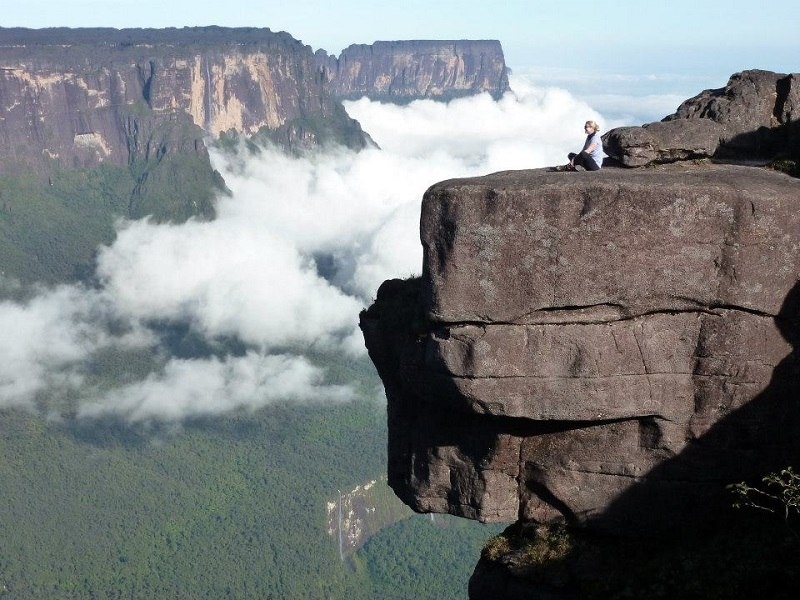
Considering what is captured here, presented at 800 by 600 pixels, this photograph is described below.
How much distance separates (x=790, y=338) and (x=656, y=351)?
1949 mm

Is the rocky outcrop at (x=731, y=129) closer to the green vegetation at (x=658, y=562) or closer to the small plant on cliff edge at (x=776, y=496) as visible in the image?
the small plant on cliff edge at (x=776, y=496)

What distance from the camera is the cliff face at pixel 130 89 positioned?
14488 centimetres

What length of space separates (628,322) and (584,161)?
9.28 ft

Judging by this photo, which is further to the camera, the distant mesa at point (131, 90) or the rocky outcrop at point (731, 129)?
the distant mesa at point (131, 90)

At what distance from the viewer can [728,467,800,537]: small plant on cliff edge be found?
485 inches

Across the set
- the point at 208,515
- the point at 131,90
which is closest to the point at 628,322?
the point at 208,515

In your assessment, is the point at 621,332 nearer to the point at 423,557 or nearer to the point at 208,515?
the point at 423,557

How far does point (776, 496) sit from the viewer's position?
1257 cm

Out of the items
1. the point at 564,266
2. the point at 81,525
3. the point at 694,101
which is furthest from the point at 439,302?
the point at 81,525

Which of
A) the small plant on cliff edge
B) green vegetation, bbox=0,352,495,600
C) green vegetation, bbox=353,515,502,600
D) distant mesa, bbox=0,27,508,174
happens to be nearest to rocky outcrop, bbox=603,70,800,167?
the small plant on cliff edge

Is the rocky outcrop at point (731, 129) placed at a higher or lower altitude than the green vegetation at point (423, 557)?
higher

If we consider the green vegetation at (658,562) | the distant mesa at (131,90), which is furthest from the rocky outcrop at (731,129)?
the distant mesa at (131,90)

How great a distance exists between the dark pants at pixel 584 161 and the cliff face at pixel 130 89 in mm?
138710

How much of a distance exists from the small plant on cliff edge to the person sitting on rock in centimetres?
517
